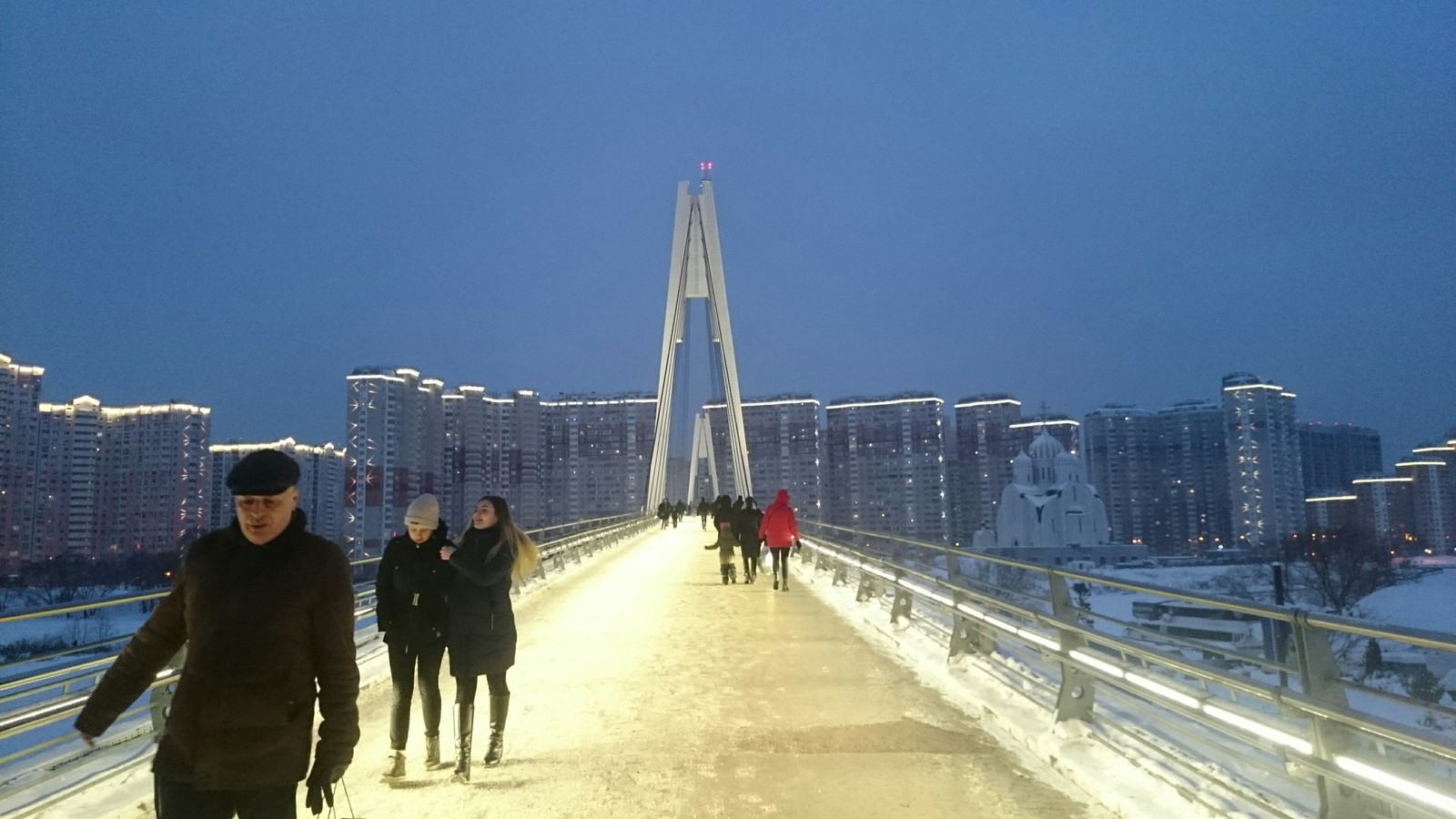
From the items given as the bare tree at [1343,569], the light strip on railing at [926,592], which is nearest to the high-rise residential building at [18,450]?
the light strip on railing at [926,592]

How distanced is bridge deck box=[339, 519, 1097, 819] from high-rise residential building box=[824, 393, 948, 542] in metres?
81.0

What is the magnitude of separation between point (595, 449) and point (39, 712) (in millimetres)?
83757

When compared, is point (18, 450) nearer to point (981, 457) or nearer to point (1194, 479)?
point (981, 457)

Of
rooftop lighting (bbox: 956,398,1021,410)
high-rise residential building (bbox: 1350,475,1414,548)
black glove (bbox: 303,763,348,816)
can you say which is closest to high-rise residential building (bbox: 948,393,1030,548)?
rooftop lighting (bbox: 956,398,1021,410)

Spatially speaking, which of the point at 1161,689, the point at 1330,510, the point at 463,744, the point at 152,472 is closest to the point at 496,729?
the point at 463,744

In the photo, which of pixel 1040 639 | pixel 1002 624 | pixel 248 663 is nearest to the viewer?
pixel 248 663

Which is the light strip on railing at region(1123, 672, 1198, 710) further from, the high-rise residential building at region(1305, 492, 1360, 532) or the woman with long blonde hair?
the high-rise residential building at region(1305, 492, 1360, 532)

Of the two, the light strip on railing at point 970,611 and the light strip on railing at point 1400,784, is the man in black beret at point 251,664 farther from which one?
the light strip on railing at point 970,611

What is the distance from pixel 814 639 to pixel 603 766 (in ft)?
18.5

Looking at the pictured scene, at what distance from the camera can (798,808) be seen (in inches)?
187

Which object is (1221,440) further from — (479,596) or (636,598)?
(479,596)

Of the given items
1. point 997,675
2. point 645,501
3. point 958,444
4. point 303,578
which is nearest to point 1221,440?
point 958,444

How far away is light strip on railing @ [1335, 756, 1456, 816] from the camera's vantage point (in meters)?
2.93

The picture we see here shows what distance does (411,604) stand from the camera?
18.0 ft
